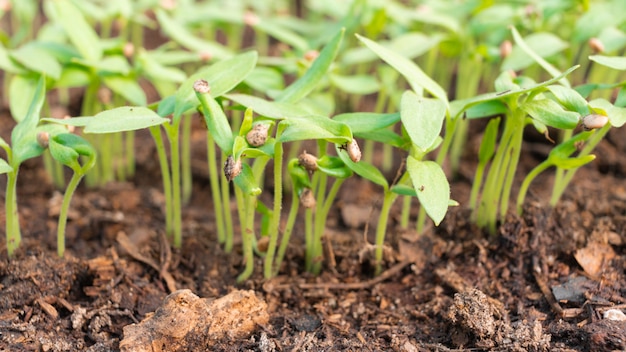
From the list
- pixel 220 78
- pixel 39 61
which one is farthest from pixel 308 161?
pixel 39 61

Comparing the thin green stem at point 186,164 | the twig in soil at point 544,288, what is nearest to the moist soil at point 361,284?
the twig in soil at point 544,288

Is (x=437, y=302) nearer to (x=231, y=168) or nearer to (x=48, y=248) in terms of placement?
(x=231, y=168)

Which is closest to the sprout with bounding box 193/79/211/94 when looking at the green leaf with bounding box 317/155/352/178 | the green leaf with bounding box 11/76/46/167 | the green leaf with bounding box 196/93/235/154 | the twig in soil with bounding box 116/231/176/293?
the green leaf with bounding box 196/93/235/154

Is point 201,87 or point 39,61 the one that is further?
point 39,61

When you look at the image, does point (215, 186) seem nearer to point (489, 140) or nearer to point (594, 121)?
point (489, 140)

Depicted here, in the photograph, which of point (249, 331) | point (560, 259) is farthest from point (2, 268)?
point (560, 259)

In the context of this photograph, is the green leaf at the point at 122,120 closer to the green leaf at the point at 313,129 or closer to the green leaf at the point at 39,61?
the green leaf at the point at 313,129

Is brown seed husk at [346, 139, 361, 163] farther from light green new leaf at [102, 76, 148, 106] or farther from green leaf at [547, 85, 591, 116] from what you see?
light green new leaf at [102, 76, 148, 106]

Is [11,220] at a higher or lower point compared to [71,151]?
lower
